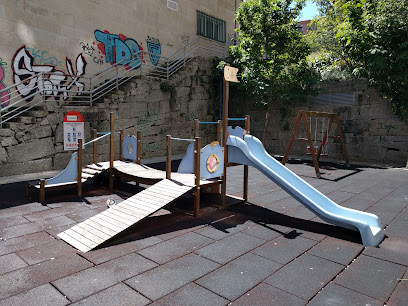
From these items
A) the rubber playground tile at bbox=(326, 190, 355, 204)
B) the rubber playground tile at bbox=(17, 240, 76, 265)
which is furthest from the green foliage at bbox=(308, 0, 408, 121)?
the rubber playground tile at bbox=(17, 240, 76, 265)

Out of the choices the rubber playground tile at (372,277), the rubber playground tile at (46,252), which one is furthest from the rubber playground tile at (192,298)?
the rubber playground tile at (46,252)

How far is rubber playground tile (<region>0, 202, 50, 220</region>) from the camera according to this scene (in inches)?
208

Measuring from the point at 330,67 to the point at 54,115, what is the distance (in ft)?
36.3

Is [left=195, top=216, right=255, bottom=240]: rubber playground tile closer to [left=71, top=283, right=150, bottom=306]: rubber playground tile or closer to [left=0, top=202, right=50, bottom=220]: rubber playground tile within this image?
[left=71, top=283, right=150, bottom=306]: rubber playground tile

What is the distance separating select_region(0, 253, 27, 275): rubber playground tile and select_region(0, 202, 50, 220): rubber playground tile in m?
1.76

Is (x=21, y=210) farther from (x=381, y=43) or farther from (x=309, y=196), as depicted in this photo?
(x=381, y=43)

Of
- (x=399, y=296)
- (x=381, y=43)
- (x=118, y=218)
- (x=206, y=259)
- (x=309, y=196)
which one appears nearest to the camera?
(x=399, y=296)

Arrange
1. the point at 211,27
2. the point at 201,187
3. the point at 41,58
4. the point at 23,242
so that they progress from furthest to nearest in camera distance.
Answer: the point at 211,27 < the point at 41,58 < the point at 201,187 < the point at 23,242

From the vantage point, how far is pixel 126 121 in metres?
11.6

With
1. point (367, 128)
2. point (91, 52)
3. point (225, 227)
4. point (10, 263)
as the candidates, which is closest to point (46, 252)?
point (10, 263)

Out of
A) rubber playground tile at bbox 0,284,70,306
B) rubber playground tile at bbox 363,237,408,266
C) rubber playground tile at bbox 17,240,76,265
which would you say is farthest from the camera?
rubber playground tile at bbox 363,237,408,266

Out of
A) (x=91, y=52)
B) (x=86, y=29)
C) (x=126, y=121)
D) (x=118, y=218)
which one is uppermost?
(x=86, y=29)

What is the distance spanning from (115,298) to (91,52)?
1078cm

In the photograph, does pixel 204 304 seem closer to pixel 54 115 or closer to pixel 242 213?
pixel 242 213
